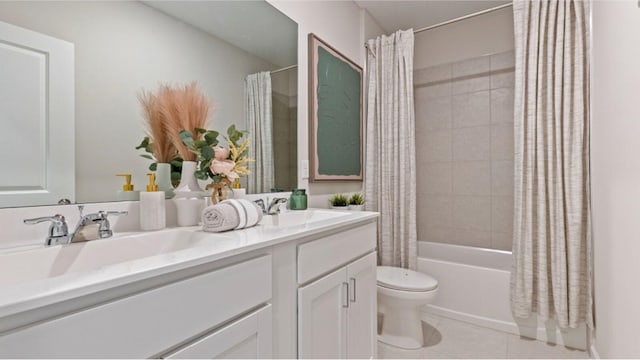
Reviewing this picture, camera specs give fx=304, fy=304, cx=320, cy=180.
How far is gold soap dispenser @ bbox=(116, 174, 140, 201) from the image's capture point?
1001 millimetres

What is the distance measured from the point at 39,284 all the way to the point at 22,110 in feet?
1.93

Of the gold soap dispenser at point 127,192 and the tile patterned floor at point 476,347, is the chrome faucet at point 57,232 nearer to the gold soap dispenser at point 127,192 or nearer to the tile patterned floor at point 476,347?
the gold soap dispenser at point 127,192

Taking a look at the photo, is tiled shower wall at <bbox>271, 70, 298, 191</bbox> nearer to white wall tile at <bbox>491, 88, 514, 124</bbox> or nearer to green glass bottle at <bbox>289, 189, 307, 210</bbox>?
green glass bottle at <bbox>289, 189, 307, 210</bbox>

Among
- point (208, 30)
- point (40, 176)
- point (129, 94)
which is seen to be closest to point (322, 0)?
point (208, 30)

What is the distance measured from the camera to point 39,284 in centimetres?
49

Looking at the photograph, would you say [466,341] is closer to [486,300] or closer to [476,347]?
[476,347]

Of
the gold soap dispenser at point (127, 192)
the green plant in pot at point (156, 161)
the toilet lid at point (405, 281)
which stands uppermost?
the green plant in pot at point (156, 161)

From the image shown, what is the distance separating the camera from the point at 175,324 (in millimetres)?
622

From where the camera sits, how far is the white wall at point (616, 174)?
1090mm

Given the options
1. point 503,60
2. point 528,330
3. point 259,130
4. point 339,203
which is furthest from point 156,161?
point 503,60

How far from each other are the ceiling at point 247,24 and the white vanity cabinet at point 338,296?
100 cm

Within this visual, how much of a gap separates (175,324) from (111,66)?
85 centimetres

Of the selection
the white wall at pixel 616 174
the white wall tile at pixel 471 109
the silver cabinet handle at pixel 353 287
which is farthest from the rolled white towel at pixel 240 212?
the white wall tile at pixel 471 109

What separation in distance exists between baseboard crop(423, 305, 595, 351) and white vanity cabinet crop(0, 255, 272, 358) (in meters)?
1.83
